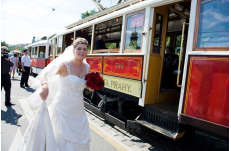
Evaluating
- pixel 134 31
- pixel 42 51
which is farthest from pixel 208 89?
pixel 42 51

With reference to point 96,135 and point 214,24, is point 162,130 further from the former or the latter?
point 214,24

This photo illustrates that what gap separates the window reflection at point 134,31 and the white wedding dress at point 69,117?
1.81m

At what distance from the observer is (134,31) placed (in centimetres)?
388

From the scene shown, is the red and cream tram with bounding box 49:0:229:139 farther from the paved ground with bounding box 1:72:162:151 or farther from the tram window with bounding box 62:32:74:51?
the tram window with bounding box 62:32:74:51

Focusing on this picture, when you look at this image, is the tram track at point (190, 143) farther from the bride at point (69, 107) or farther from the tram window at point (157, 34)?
the tram window at point (157, 34)

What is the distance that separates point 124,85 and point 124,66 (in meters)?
0.47

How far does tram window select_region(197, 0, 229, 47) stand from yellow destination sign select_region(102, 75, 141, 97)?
61.1 inches

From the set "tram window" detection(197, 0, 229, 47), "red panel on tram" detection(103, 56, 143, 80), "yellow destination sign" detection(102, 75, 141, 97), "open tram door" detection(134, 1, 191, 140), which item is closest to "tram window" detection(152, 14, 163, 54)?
"open tram door" detection(134, 1, 191, 140)

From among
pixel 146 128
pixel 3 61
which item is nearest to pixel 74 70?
pixel 146 128

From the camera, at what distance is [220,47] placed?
Result: 8.05ft

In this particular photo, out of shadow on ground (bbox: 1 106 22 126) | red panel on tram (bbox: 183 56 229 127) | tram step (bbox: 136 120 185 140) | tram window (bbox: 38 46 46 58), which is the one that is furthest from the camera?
tram window (bbox: 38 46 46 58)

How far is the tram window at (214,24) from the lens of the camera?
8.00 feet

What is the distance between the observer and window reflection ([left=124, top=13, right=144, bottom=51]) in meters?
3.73

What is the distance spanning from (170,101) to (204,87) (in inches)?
75.4
